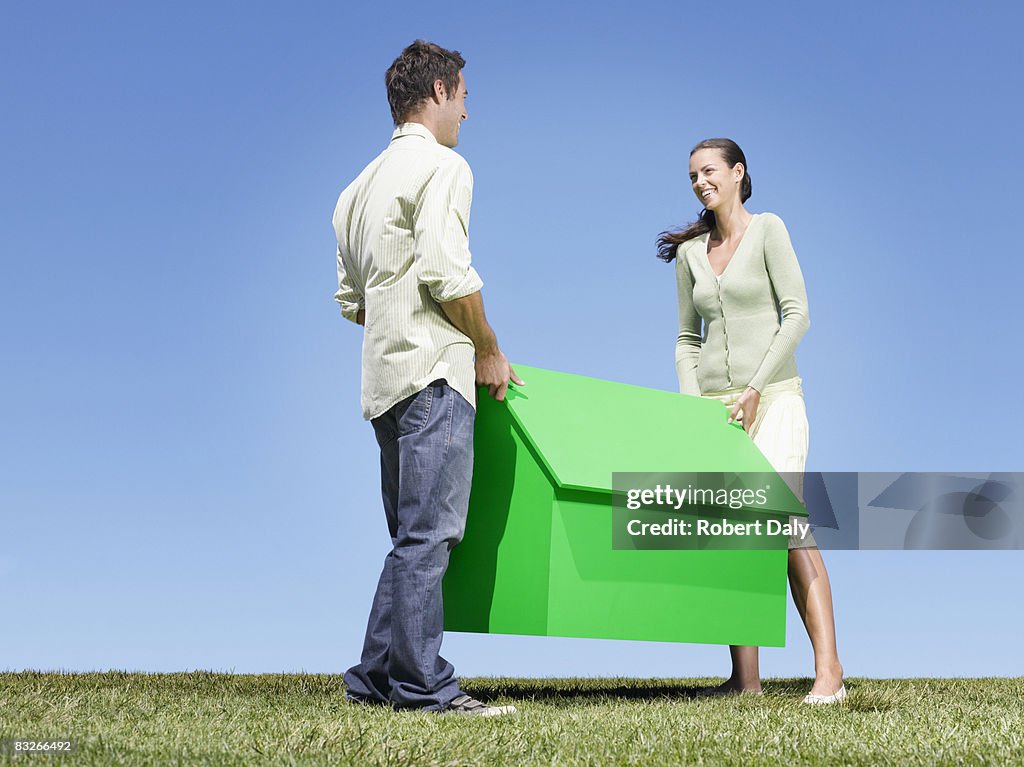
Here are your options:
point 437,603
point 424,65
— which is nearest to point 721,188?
point 424,65

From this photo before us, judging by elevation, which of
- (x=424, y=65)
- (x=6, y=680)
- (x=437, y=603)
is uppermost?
(x=424, y=65)

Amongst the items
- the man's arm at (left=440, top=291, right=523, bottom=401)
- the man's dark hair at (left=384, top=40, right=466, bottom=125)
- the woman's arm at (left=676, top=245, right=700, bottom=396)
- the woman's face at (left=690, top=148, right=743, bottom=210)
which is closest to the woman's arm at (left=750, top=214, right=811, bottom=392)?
the woman's face at (left=690, top=148, right=743, bottom=210)

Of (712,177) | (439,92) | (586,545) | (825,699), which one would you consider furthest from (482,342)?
(825,699)

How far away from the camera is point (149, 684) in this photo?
422 cm

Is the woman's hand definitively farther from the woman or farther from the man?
the man

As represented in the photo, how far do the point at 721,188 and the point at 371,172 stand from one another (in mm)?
1425

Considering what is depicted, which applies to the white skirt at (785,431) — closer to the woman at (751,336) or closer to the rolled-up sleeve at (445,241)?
the woman at (751,336)

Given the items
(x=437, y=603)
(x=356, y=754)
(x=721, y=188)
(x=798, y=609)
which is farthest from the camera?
(x=721, y=188)

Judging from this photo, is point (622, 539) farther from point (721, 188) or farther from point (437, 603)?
point (721, 188)

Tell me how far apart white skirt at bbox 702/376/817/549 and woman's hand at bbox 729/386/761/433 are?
0.22 feet

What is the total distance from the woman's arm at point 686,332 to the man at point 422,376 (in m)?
1.17

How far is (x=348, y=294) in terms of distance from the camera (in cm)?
346

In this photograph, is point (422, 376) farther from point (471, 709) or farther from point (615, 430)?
point (471, 709)

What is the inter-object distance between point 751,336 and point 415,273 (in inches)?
57.0
